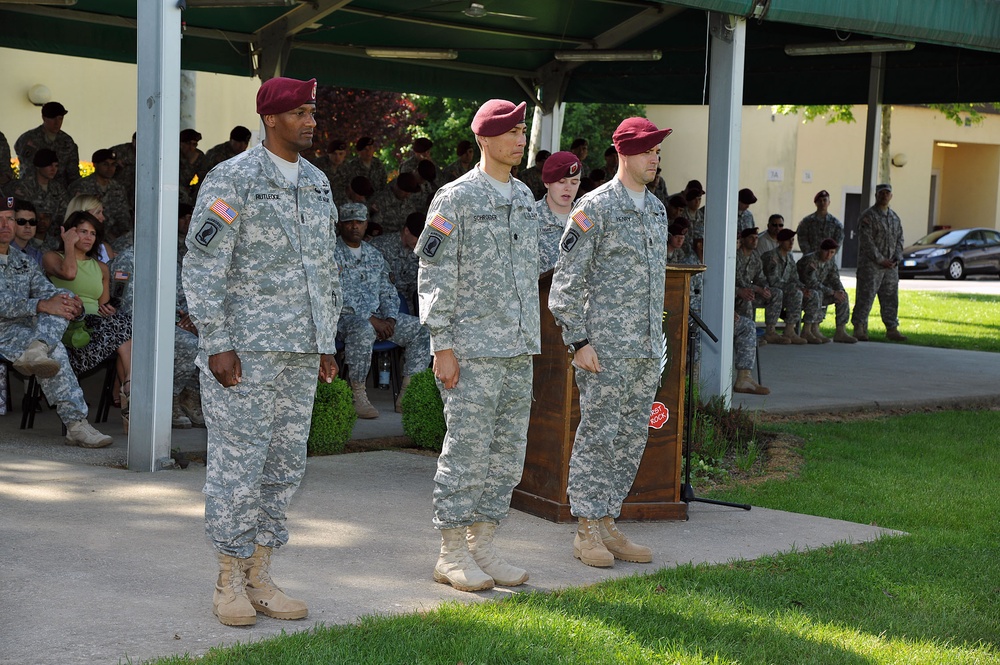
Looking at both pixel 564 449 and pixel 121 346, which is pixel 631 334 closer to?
pixel 564 449

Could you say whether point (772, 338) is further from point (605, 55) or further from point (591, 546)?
point (591, 546)

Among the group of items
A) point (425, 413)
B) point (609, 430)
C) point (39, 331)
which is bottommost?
point (425, 413)

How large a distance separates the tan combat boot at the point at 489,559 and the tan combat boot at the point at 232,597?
3.45ft

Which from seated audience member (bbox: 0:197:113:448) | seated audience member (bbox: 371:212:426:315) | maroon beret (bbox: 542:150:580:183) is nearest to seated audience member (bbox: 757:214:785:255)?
seated audience member (bbox: 371:212:426:315)

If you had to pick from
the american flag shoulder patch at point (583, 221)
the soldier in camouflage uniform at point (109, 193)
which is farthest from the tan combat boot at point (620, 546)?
the soldier in camouflage uniform at point (109, 193)

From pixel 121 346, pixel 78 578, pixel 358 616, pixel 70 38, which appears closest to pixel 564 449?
pixel 358 616

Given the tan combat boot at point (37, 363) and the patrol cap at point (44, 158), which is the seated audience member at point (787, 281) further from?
the tan combat boot at point (37, 363)

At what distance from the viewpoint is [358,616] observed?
14.7 feet

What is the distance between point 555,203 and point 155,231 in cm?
233

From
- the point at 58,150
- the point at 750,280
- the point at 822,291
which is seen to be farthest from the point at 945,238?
the point at 58,150

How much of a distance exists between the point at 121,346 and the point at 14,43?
6.29 meters

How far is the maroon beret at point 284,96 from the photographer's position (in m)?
4.24

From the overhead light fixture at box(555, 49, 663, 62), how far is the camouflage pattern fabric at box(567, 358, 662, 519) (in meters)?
9.18

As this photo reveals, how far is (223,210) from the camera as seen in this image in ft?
13.8
